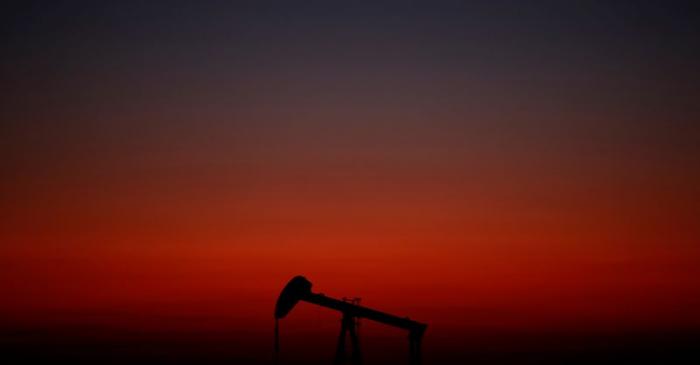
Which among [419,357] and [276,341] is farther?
[419,357]

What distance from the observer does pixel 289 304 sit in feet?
92.8

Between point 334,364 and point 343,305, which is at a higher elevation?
point 343,305

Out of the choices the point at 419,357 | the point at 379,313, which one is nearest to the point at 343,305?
the point at 379,313

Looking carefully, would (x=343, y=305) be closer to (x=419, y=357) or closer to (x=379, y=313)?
(x=379, y=313)

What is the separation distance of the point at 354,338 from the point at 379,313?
1.30 m

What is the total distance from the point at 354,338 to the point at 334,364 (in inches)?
54.0

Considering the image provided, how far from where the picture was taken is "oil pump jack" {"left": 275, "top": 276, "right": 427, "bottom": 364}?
2827 centimetres

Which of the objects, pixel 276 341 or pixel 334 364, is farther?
pixel 334 364

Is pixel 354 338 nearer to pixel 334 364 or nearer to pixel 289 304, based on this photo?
pixel 334 364

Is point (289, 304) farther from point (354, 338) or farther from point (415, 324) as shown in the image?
point (415, 324)

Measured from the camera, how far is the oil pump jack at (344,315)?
92.7ft

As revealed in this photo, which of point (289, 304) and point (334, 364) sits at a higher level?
point (289, 304)

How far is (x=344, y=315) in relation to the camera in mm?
29844

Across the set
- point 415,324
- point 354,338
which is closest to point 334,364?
point 354,338
